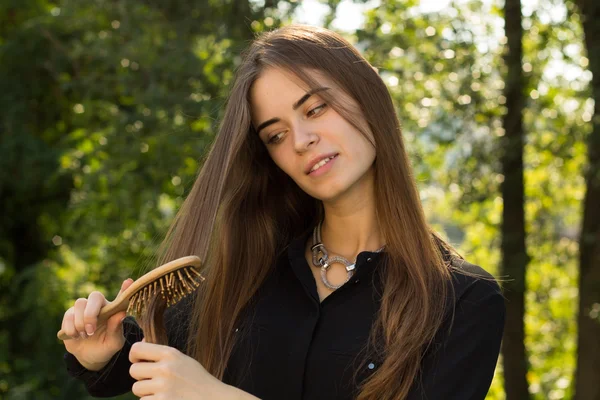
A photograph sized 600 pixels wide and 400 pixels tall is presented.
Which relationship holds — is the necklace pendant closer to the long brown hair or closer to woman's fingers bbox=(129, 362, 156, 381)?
the long brown hair

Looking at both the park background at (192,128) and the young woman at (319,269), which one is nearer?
the young woman at (319,269)

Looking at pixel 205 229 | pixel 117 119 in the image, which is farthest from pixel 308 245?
pixel 117 119

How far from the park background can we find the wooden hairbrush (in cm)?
297

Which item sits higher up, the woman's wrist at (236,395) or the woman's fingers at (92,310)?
the woman's fingers at (92,310)

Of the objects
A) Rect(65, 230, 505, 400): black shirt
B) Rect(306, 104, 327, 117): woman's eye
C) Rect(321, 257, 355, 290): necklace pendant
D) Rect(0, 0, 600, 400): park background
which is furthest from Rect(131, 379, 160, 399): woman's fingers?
Rect(0, 0, 600, 400): park background

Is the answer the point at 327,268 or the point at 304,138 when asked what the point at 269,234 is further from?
the point at 304,138

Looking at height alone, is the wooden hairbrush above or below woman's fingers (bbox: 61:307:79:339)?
above

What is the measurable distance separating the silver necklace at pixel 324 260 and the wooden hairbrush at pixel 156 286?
1.90ft

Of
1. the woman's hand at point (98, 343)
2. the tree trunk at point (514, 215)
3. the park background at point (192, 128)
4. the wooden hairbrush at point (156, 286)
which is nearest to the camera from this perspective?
the wooden hairbrush at point (156, 286)

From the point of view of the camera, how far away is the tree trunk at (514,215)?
20.7 feet

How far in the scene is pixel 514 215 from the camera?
683cm

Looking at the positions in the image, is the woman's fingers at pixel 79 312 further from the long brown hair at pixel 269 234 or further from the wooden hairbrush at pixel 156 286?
the long brown hair at pixel 269 234

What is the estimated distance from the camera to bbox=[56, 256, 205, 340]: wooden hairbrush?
1.77 metres

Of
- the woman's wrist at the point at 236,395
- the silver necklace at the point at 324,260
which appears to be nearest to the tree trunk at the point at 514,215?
the silver necklace at the point at 324,260
